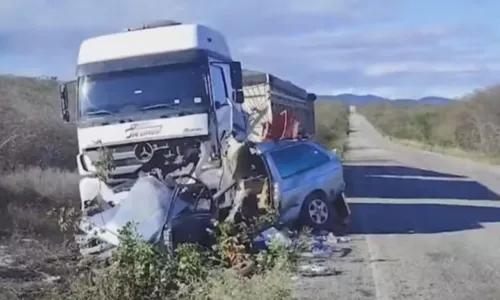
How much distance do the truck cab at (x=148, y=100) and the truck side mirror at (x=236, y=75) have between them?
39.3 inches

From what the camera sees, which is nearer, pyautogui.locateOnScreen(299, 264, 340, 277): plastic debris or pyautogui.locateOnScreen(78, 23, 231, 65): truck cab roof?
pyautogui.locateOnScreen(299, 264, 340, 277): plastic debris

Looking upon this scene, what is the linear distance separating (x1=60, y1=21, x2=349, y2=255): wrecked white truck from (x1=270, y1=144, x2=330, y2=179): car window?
0.04 metres

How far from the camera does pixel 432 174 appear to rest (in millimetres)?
34469

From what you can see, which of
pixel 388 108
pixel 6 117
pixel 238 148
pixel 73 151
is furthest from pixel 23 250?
pixel 388 108

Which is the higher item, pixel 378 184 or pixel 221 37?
pixel 221 37

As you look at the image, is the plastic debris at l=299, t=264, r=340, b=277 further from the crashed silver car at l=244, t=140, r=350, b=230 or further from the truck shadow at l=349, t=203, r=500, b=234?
the truck shadow at l=349, t=203, r=500, b=234

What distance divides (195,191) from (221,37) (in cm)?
463

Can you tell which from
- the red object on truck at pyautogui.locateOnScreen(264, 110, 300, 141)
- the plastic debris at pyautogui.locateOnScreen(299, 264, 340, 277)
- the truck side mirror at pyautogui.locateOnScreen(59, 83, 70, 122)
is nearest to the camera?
the plastic debris at pyautogui.locateOnScreen(299, 264, 340, 277)

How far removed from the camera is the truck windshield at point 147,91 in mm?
15062

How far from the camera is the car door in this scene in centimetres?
1566

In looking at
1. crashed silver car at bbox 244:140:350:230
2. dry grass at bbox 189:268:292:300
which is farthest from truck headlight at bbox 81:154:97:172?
dry grass at bbox 189:268:292:300

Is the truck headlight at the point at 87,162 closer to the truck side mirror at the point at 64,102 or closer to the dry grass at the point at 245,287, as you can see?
the truck side mirror at the point at 64,102

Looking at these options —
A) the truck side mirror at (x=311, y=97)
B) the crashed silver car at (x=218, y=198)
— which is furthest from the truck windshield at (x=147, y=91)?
the truck side mirror at (x=311, y=97)

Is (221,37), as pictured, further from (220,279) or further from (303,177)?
(220,279)
